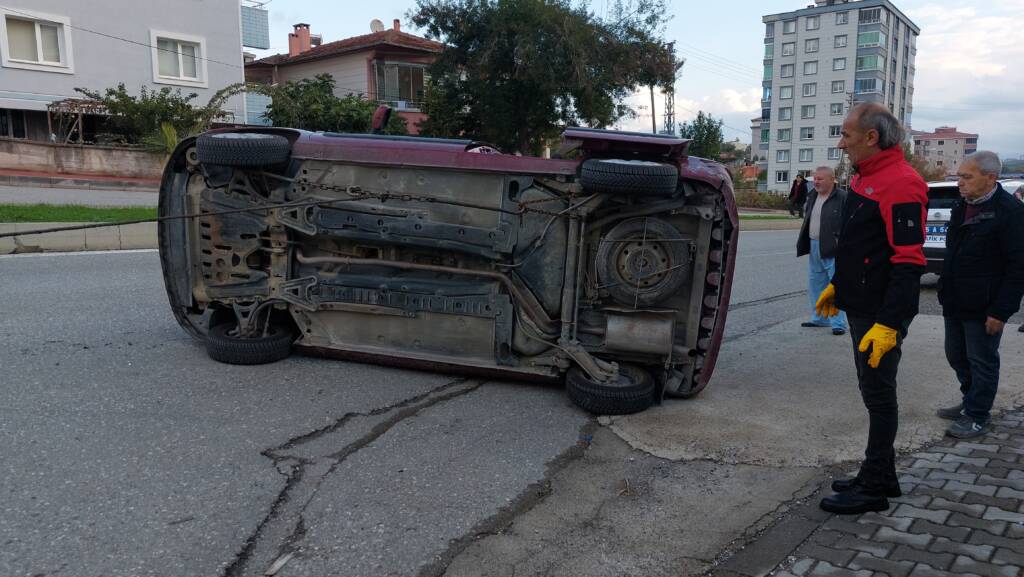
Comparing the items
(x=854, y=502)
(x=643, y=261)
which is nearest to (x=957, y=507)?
(x=854, y=502)

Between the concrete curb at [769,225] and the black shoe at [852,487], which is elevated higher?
the concrete curb at [769,225]

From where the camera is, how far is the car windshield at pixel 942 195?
10367mm

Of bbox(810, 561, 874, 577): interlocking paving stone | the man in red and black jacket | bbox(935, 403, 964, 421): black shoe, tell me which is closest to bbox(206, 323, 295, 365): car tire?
the man in red and black jacket

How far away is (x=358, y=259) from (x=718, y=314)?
2327mm

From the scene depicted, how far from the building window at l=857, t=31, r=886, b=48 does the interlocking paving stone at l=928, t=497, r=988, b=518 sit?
9124cm

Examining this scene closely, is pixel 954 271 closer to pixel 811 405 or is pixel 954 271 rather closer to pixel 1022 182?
pixel 811 405

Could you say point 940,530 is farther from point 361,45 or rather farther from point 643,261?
point 361,45

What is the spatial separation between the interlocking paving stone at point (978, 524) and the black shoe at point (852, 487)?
0.25 meters

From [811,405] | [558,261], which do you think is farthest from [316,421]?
[811,405]

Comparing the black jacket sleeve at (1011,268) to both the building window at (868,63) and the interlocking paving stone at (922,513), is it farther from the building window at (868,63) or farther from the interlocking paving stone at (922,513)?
the building window at (868,63)

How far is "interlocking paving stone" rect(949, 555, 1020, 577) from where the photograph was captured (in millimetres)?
2844

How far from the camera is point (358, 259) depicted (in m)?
5.03

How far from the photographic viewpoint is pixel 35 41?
1018 inches

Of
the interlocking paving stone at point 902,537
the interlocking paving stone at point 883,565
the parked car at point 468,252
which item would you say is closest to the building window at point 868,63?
the parked car at point 468,252
